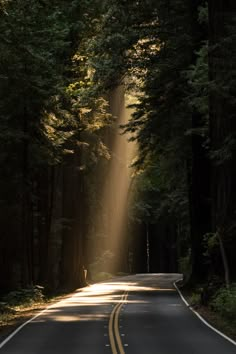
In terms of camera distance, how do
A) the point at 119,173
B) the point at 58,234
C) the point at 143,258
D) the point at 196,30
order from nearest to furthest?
1. the point at 196,30
2. the point at 58,234
3. the point at 119,173
4. the point at 143,258

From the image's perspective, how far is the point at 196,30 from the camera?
34.2 metres

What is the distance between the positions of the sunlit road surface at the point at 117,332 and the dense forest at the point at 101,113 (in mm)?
4119

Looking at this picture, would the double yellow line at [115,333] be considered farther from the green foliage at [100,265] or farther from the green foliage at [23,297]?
the green foliage at [100,265]

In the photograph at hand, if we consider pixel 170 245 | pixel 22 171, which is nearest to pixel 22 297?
pixel 22 171

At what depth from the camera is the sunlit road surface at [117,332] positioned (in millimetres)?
17598

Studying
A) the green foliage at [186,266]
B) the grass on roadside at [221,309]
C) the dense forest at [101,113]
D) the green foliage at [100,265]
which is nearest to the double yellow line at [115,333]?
the grass on roadside at [221,309]

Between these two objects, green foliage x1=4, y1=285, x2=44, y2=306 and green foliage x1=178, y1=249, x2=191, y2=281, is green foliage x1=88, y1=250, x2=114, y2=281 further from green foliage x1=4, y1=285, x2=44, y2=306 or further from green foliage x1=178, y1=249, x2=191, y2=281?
green foliage x1=4, y1=285, x2=44, y2=306

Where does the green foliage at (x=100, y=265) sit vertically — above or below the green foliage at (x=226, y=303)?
above

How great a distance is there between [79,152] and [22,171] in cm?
1104

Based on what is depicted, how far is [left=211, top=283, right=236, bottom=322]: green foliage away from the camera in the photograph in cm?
2347

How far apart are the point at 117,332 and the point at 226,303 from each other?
4988mm

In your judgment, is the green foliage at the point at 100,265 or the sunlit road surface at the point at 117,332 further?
the green foliage at the point at 100,265

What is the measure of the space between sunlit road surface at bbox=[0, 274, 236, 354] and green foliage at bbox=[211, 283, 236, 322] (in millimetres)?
910

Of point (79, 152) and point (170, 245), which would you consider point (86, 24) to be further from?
point (170, 245)
